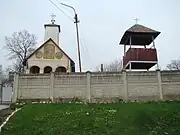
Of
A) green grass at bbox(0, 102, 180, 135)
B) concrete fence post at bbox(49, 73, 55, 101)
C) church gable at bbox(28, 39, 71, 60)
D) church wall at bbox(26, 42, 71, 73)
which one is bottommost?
green grass at bbox(0, 102, 180, 135)

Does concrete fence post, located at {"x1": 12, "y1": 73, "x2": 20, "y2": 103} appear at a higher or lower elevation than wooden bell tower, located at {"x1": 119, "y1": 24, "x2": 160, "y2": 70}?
lower

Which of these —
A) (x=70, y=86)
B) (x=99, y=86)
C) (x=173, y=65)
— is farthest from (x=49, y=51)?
(x=173, y=65)

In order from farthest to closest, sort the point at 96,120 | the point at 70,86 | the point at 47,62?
the point at 47,62 → the point at 70,86 → the point at 96,120

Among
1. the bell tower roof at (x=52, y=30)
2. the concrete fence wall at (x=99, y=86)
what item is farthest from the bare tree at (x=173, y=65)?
the concrete fence wall at (x=99, y=86)

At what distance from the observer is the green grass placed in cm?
1228

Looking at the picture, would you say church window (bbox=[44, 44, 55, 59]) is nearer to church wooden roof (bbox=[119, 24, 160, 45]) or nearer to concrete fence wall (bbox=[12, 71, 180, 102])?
church wooden roof (bbox=[119, 24, 160, 45])

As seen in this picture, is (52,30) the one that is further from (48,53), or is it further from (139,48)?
(139,48)

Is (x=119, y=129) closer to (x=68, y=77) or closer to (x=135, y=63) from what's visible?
(x=68, y=77)

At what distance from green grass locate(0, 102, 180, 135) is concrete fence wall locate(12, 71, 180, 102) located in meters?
2.27

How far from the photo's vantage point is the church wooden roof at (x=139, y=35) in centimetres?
2622

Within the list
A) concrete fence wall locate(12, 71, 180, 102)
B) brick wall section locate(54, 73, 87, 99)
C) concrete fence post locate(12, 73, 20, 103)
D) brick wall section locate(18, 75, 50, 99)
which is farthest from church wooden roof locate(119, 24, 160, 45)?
concrete fence post locate(12, 73, 20, 103)

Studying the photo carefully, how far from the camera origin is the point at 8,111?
56.4ft

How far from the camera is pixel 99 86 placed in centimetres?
1948

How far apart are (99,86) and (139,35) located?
9.11 metres
